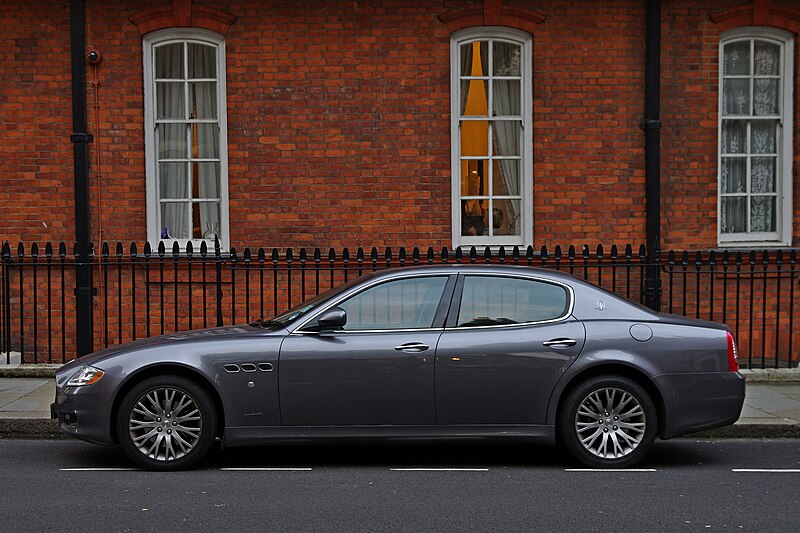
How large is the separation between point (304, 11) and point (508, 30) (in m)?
2.49

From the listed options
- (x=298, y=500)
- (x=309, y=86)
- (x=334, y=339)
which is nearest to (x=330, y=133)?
(x=309, y=86)

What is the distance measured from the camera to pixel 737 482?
6.60m

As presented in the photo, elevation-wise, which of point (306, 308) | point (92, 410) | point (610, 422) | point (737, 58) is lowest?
point (610, 422)

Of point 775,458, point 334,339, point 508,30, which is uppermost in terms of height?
point 508,30

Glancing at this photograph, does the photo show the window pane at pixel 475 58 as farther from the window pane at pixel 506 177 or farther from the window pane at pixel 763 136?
the window pane at pixel 763 136

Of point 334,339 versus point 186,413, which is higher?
point 334,339

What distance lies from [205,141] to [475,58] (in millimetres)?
3496

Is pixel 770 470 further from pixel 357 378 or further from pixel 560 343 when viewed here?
pixel 357 378

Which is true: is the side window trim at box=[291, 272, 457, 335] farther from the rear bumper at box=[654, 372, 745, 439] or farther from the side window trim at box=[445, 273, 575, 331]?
the rear bumper at box=[654, 372, 745, 439]

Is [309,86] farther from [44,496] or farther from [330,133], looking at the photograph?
[44,496]

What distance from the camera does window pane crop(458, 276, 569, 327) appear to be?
7.06 meters

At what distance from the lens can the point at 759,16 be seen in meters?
11.6

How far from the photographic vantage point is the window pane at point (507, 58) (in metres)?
11.8

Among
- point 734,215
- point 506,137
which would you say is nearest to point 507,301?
point 506,137
